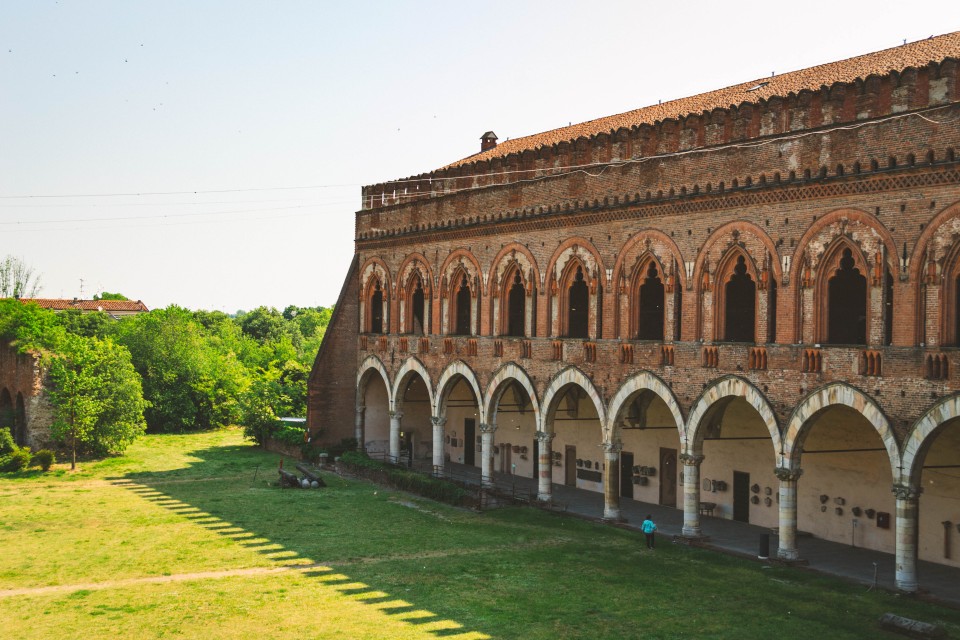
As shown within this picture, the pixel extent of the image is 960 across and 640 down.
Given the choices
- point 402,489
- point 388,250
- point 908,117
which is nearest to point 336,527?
point 402,489

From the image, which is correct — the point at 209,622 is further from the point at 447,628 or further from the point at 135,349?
the point at 135,349

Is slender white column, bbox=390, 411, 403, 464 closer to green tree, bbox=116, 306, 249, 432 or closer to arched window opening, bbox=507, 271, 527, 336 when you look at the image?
arched window opening, bbox=507, 271, 527, 336

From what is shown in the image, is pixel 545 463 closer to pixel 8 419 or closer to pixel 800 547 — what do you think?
pixel 800 547

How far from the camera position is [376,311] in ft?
136

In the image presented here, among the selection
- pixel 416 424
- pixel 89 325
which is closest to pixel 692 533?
pixel 416 424

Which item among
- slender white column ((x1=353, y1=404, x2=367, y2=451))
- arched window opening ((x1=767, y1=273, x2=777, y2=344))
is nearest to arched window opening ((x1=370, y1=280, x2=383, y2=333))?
slender white column ((x1=353, y1=404, x2=367, y2=451))

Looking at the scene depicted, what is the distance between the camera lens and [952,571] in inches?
862

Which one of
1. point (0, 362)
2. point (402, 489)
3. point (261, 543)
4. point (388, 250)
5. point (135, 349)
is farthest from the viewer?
point (135, 349)

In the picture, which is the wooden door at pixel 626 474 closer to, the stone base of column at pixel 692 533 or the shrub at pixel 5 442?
the stone base of column at pixel 692 533

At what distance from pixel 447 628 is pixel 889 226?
1306 cm

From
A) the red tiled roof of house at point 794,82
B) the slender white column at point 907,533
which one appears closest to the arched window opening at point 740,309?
Answer: the red tiled roof of house at point 794,82

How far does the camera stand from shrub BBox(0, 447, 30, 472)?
39.7m

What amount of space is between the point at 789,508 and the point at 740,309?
5545 millimetres

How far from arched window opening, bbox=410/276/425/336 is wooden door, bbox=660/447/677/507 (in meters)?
11.6
